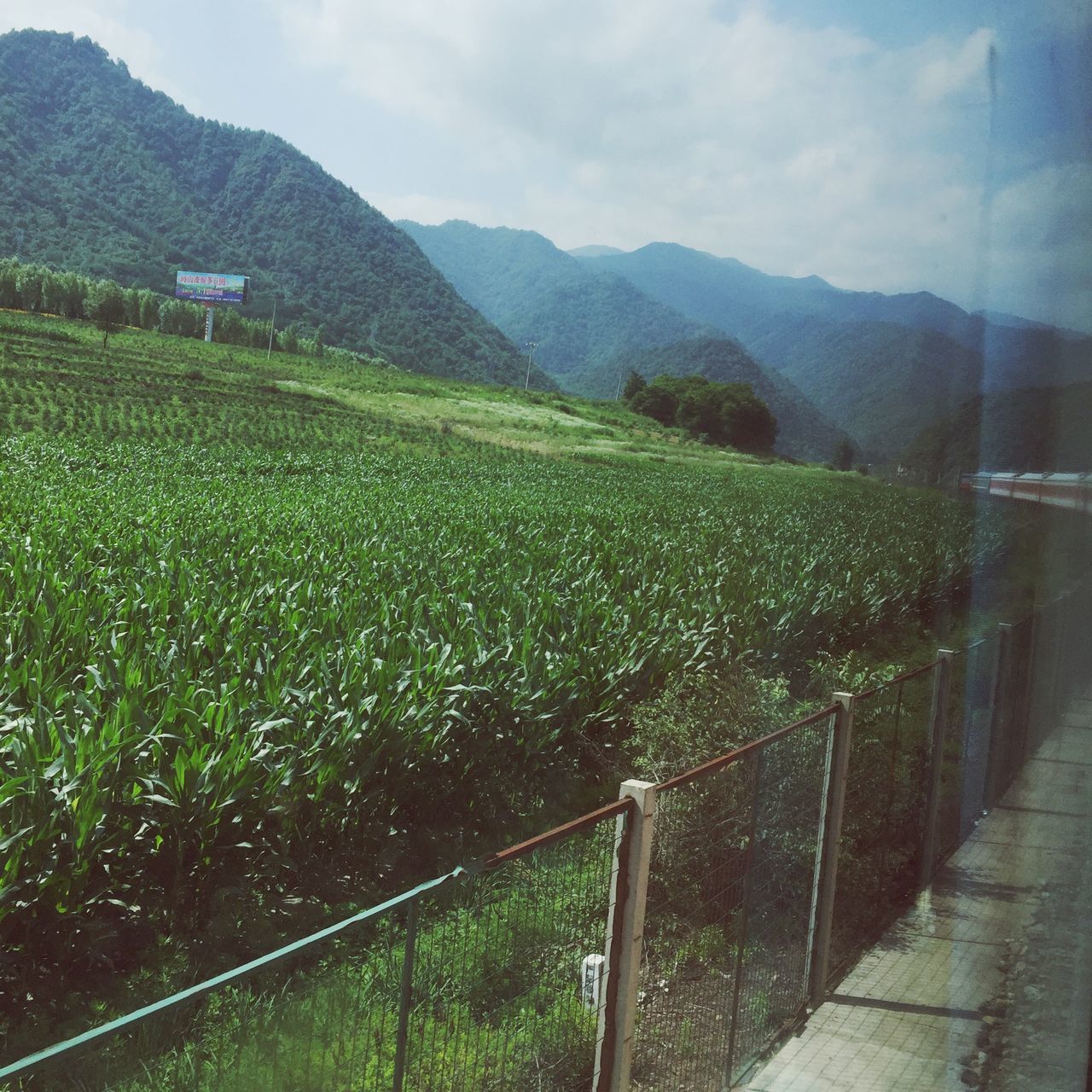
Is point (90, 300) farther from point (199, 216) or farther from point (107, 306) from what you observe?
point (199, 216)

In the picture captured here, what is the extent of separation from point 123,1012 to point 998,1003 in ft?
8.91

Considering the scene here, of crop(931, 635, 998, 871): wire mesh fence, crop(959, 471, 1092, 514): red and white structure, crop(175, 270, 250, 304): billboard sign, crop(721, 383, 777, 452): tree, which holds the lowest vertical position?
crop(931, 635, 998, 871): wire mesh fence

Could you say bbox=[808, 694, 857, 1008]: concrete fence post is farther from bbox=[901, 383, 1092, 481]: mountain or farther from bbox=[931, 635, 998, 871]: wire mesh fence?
bbox=[901, 383, 1092, 481]: mountain

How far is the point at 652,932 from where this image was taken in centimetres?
341

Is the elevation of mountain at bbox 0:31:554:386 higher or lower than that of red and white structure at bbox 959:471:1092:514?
higher

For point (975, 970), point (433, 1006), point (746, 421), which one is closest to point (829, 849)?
point (975, 970)

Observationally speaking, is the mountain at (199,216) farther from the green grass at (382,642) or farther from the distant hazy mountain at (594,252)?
the distant hazy mountain at (594,252)

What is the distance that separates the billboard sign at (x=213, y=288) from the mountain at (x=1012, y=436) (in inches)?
159

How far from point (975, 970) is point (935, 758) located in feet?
3.04

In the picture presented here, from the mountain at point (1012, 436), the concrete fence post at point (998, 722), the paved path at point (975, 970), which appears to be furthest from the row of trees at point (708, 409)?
the paved path at point (975, 970)

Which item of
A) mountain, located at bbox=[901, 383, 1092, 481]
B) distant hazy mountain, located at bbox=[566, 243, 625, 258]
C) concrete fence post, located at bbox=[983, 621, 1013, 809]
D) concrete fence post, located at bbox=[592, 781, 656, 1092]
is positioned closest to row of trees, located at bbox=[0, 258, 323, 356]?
distant hazy mountain, located at bbox=[566, 243, 625, 258]

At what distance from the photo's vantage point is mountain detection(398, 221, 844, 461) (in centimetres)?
475

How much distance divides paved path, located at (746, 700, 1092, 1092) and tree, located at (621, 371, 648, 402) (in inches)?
82.6

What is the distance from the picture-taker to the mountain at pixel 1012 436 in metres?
3.53
